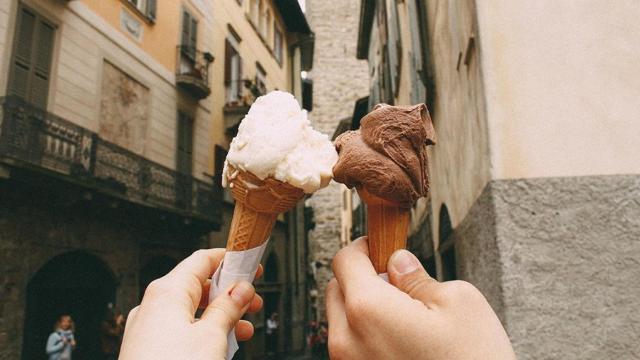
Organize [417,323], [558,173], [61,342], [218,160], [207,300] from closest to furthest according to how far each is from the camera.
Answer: [417,323] < [207,300] < [558,173] < [61,342] < [218,160]

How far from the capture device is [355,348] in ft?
4.42

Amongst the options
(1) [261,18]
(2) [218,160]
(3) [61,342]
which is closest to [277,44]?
(1) [261,18]

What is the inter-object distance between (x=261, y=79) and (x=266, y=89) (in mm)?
453

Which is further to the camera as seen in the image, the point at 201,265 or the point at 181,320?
the point at 201,265

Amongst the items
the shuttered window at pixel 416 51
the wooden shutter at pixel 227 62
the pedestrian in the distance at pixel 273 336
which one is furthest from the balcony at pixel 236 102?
the shuttered window at pixel 416 51

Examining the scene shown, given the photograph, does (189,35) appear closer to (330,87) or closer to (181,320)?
(181,320)

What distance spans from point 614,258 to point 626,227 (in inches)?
8.0

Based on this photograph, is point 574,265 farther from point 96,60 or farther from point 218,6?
point 218,6

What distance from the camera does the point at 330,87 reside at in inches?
1109

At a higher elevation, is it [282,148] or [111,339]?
[282,148]

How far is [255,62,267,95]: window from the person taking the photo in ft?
63.1

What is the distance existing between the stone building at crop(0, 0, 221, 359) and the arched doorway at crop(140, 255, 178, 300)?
0.04m

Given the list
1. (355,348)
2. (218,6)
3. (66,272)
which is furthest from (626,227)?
(218,6)

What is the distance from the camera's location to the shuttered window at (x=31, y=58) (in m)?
8.53
